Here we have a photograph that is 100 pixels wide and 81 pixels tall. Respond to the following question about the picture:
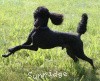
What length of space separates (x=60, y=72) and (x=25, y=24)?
633 cm

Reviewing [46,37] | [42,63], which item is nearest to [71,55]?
[42,63]

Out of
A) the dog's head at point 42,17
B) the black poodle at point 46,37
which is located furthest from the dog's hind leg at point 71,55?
the dog's head at point 42,17

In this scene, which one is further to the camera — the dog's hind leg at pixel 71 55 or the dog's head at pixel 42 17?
the dog's hind leg at pixel 71 55

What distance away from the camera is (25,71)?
770 centimetres

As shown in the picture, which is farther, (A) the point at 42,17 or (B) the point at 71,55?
(B) the point at 71,55

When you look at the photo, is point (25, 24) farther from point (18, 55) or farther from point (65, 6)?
point (65, 6)

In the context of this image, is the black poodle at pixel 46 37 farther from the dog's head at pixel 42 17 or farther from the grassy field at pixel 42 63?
the grassy field at pixel 42 63

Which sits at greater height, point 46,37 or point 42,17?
point 42,17

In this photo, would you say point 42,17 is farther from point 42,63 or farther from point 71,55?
point 42,63

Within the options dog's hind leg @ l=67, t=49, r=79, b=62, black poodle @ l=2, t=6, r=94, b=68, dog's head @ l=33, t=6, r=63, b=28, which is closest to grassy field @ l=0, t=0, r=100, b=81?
dog's hind leg @ l=67, t=49, r=79, b=62

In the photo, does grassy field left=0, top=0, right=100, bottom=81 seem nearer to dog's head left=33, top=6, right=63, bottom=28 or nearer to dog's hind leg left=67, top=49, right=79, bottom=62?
dog's hind leg left=67, top=49, right=79, bottom=62

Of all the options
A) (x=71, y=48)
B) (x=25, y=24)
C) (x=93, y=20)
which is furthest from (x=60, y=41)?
(x=93, y=20)

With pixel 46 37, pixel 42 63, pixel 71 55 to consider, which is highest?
pixel 46 37

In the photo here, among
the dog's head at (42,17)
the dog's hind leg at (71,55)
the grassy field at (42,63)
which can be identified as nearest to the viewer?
the dog's head at (42,17)
